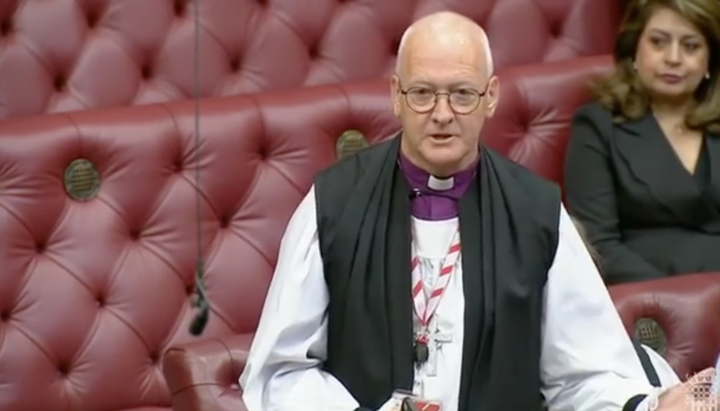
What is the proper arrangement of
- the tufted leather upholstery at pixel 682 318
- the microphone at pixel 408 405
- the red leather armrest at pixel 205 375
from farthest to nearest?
the tufted leather upholstery at pixel 682 318 < the red leather armrest at pixel 205 375 < the microphone at pixel 408 405

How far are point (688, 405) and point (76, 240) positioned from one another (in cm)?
103

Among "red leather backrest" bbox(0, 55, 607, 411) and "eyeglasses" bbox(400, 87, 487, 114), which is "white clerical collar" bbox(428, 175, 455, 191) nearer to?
"eyeglasses" bbox(400, 87, 487, 114)

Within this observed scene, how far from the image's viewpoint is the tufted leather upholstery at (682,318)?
2035 millimetres

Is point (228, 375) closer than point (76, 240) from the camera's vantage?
Yes

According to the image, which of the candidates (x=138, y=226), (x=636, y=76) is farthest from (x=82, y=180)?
(x=636, y=76)

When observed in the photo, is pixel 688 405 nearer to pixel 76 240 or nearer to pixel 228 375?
pixel 228 375

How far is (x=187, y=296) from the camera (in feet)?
7.14

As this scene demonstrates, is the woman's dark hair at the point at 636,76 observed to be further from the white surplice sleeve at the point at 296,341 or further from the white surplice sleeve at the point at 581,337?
the white surplice sleeve at the point at 296,341

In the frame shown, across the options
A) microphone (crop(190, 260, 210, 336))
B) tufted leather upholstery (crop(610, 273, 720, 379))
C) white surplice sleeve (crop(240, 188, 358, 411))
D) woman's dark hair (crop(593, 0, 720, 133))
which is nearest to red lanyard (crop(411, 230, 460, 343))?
white surplice sleeve (crop(240, 188, 358, 411))

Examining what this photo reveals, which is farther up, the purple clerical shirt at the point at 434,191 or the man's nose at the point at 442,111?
the man's nose at the point at 442,111

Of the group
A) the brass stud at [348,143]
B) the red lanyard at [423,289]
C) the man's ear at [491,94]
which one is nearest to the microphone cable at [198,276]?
the brass stud at [348,143]

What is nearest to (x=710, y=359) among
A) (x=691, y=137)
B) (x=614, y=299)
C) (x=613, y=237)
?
(x=614, y=299)

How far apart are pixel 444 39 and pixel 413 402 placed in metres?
0.44

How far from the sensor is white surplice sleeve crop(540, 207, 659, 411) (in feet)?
5.47
